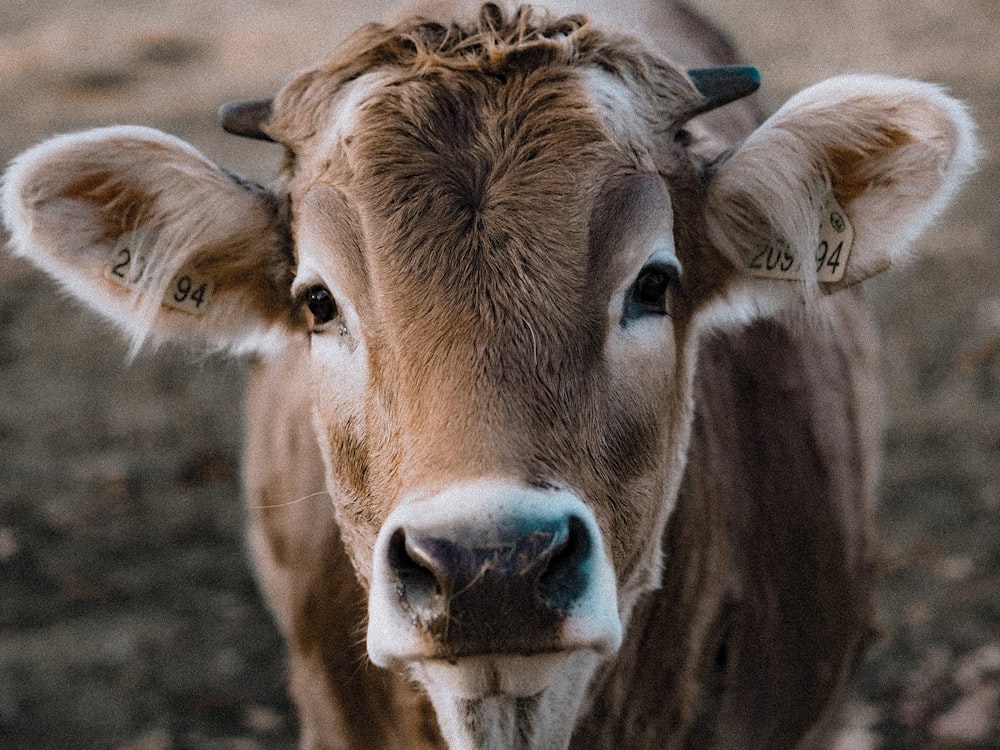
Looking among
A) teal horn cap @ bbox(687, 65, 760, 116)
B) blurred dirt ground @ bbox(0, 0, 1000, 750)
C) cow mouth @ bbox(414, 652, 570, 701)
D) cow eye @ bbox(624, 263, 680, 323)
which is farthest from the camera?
blurred dirt ground @ bbox(0, 0, 1000, 750)

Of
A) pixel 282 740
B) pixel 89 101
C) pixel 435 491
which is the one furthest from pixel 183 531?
pixel 89 101

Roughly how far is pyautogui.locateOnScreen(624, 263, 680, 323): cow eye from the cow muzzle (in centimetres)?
48

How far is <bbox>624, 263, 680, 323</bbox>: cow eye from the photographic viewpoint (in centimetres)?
228

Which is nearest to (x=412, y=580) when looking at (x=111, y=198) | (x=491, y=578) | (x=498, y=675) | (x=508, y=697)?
(x=491, y=578)

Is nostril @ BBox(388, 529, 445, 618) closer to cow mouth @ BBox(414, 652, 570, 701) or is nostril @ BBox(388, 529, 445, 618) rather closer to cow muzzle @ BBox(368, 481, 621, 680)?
cow muzzle @ BBox(368, 481, 621, 680)

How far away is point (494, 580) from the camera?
182 centimetres

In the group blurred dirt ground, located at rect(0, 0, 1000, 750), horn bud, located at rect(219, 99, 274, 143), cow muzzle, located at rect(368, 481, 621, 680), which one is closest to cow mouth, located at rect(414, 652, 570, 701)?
cow muzzle, located at rect(368, 481, 621, 680)

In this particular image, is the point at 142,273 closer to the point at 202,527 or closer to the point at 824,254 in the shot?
the point at 824,254

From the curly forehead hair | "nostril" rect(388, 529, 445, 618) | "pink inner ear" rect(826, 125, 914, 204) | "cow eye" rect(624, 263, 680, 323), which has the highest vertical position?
the curly forehead hair

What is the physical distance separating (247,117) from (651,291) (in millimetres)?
978

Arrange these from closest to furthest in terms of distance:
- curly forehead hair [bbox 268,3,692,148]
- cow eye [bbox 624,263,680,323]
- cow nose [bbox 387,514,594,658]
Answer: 1. cow nose [bbox 387,514,594,658]
2. cow eye [bbox 624,263,680,323]
3. curly forehead hair [bbox 268,3,692,148]

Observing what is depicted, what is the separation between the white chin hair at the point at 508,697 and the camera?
2139 mm

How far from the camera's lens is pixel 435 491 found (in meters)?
1.90

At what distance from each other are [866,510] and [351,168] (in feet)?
6.84
